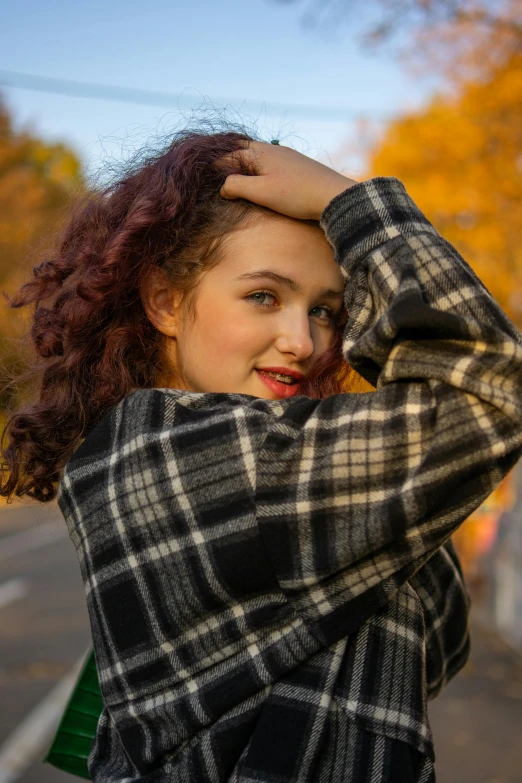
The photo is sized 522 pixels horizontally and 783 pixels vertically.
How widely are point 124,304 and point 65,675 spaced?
5.65 m

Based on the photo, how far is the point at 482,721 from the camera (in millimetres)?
6000

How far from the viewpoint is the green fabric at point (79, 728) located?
216 centimetres

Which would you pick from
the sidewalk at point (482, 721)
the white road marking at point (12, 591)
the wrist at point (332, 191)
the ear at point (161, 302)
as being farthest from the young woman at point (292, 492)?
the white road marking at point (12, 591)

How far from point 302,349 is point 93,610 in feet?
2.29

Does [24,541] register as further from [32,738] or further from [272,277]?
[272,277]

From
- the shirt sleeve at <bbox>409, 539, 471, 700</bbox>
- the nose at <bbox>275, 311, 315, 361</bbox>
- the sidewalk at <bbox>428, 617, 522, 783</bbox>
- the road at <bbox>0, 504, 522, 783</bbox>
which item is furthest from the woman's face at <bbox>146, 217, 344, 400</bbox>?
the sidewalk at <bbox>428, 617, 522, 783</bbox>

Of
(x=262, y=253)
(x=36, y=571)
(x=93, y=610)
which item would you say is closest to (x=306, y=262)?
(x=262, y=253)

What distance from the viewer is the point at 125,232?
6.87 ft

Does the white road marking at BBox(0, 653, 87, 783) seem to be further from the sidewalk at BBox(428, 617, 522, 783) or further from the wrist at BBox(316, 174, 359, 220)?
the wrist at BBox(316, 174, 359, 220)

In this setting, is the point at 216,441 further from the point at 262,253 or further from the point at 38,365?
the point at 38,365

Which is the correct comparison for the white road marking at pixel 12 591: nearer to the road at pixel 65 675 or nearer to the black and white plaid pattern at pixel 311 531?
the road at pixel 65 675

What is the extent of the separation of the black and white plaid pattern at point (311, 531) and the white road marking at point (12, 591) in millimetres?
8430

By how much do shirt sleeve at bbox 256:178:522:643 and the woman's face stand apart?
30 cm

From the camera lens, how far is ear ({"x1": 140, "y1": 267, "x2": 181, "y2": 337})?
84.4 inches
